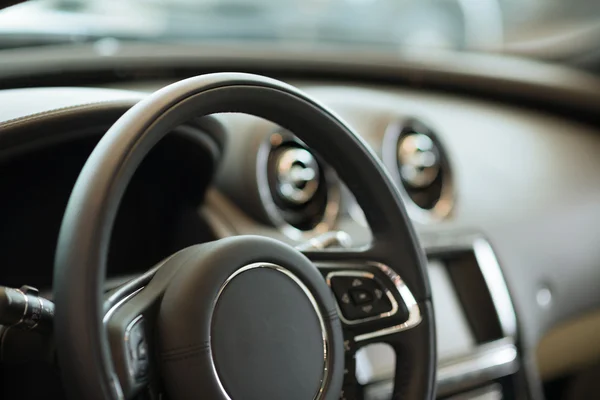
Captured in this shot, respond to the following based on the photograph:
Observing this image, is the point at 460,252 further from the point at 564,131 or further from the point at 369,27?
the point at 369,27

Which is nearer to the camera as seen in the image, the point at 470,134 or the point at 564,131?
the point at 470,134

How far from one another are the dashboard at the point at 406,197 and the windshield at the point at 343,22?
210 mm

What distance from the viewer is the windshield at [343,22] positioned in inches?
56.3

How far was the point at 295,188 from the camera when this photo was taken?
1.18 m

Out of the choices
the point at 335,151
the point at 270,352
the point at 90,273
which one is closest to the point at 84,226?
the point at 90,273

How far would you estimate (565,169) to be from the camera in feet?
5.62

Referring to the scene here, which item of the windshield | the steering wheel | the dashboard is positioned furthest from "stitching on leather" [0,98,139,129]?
the windshield

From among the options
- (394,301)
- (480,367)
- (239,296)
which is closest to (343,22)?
(480,367)

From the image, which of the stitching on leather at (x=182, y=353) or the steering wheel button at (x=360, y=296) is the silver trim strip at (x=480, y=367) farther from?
the stitching on leather at (x=182, y=353)

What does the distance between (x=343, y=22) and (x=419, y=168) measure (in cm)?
69

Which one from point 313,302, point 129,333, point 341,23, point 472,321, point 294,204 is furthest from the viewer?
point 341,23

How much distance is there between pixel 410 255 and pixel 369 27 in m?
1.20

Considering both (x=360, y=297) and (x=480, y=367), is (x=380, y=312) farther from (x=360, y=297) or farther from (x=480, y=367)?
(x=480, y=367)

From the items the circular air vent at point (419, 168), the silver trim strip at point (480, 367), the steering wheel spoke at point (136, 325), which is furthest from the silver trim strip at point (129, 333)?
the circular air vent at point (419, 168)
